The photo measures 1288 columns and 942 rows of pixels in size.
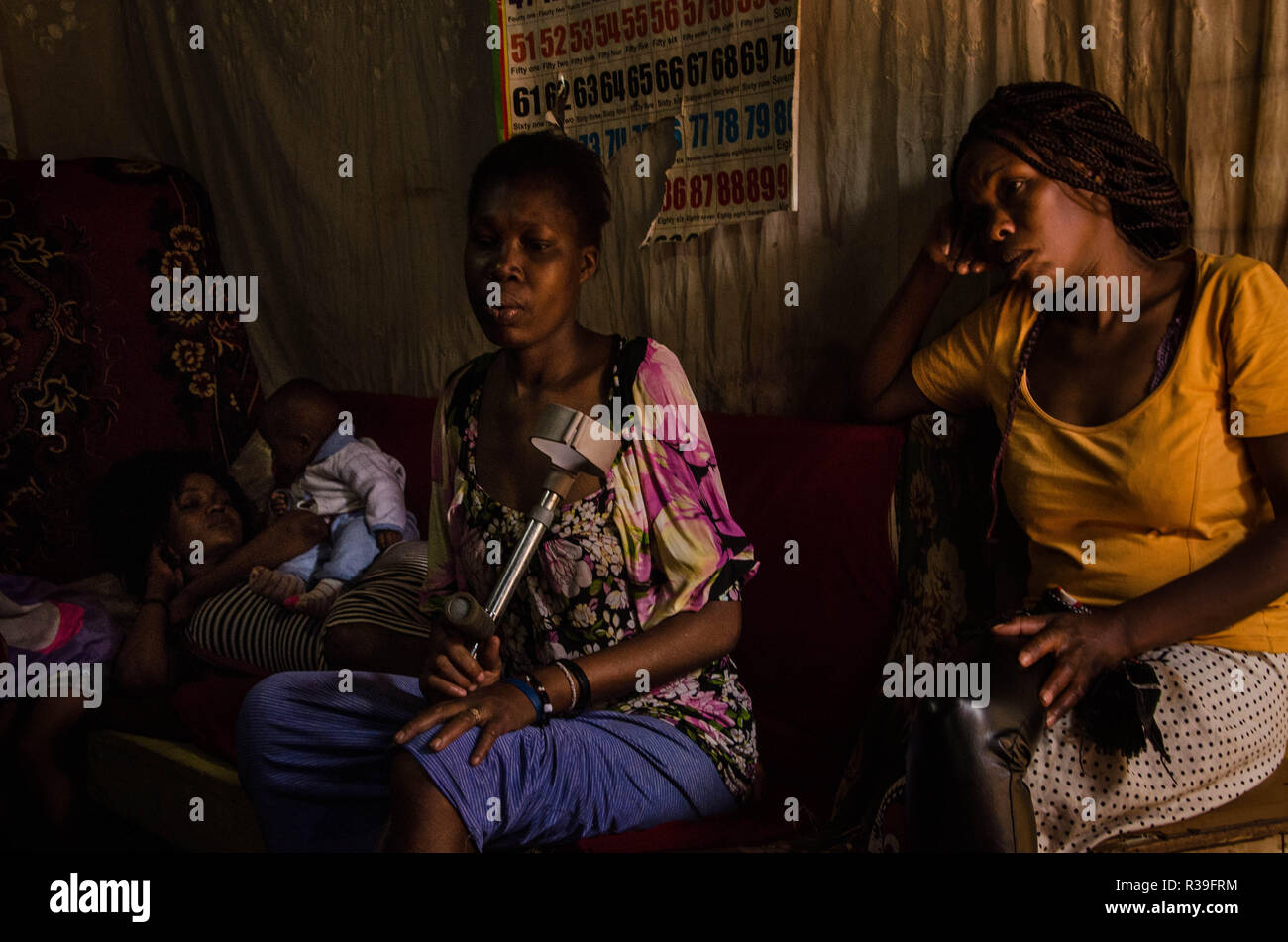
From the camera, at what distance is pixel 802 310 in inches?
86.8

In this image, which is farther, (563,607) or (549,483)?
(563,607)

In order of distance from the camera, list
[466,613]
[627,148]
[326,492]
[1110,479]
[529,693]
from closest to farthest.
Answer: [466,613], [529,693], [1110,479], [627,148], [326,492]

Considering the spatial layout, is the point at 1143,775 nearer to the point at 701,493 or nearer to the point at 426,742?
the point at 701,493

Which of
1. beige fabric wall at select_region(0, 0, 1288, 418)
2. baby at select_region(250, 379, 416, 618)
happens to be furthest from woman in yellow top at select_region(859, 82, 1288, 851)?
baby at select_region(250, 379, 416, 618)

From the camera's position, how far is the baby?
2.42 m

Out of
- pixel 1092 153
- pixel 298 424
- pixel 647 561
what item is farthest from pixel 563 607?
pixel 298 424

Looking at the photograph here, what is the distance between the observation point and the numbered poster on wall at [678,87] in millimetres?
2143

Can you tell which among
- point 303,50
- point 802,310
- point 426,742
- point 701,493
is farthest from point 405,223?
point 426,742

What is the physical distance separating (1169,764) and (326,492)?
188cm

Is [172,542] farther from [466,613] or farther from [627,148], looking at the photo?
[466,613]

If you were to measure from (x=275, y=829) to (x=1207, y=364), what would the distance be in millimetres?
1399

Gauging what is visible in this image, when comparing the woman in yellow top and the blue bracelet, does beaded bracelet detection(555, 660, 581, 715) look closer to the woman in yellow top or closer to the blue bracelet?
the blue bracelet

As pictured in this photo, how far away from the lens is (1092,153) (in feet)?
5.03

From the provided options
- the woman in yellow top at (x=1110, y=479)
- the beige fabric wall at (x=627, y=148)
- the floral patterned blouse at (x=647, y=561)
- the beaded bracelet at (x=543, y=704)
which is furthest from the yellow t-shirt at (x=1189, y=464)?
the beaded bracelet at (x=543, y=704)
